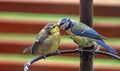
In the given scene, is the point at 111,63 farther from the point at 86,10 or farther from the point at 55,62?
the point at 86,10

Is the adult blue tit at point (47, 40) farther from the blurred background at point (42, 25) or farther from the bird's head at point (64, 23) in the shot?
the blurred background at point (42, 25)

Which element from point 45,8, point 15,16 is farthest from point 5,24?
point 45,8

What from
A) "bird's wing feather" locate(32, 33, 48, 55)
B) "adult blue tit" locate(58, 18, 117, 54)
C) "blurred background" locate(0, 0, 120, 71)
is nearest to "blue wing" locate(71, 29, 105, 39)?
"adult blue tit" locate(58, 18, 117, 54)

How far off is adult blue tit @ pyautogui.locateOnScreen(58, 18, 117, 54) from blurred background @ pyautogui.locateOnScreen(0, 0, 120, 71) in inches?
48.9

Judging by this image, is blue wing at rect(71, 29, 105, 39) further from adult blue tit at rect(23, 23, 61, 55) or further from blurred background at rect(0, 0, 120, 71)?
blurred background at rect(0, 0, 120, 71)

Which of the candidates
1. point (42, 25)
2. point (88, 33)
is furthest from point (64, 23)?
point (42, 25)

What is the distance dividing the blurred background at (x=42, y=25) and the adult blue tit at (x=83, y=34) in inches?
48.9

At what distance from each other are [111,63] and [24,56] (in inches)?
24.1

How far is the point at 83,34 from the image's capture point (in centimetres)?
163

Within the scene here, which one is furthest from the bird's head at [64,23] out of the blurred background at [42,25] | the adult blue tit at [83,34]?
the blurred background at [42,25]

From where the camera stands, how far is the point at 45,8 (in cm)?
291

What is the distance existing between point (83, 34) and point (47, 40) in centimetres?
14

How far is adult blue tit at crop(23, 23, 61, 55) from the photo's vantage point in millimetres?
1610

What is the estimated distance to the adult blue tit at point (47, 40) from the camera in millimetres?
1610
